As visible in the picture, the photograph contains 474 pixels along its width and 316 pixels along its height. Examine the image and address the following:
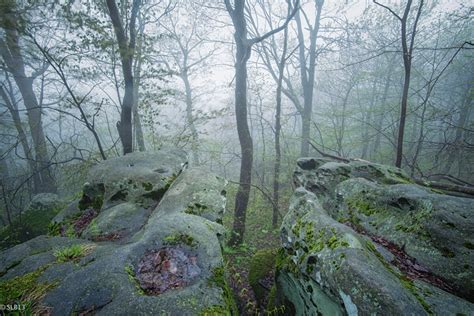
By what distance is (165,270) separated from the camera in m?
1.86

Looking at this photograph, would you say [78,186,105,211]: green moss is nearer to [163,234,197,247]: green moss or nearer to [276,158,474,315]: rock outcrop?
[163,234,197,247]: green moss

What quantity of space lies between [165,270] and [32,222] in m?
7.54

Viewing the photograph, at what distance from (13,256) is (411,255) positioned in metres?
4.67

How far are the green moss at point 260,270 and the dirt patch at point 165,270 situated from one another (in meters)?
2.83

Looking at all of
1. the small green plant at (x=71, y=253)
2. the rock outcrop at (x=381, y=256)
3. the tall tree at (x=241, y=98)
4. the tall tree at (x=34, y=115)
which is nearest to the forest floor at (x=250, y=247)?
the tall tree at (x=241, y=98)

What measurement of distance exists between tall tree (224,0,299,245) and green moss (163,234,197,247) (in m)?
3.68

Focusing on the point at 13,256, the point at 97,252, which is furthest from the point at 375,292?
the point at 13,256

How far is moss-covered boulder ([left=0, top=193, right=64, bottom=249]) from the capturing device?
19.0 ft

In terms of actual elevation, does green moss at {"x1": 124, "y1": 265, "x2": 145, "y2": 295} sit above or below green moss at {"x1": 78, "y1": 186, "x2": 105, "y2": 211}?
above

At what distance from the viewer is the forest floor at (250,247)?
4059 millimetres

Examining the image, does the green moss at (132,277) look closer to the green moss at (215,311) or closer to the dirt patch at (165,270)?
the dirt patch at (165,270)

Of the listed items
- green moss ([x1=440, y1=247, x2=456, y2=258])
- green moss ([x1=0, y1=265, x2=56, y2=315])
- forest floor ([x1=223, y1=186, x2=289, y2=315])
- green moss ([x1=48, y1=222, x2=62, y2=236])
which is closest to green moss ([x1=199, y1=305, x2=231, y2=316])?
green moss ([x1=0, y1=265, x2=56, y2=315])

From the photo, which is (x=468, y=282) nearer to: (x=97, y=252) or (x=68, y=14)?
(x=97, y=252)

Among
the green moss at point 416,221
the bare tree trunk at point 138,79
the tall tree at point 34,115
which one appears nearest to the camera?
the green moss at point 416,221
